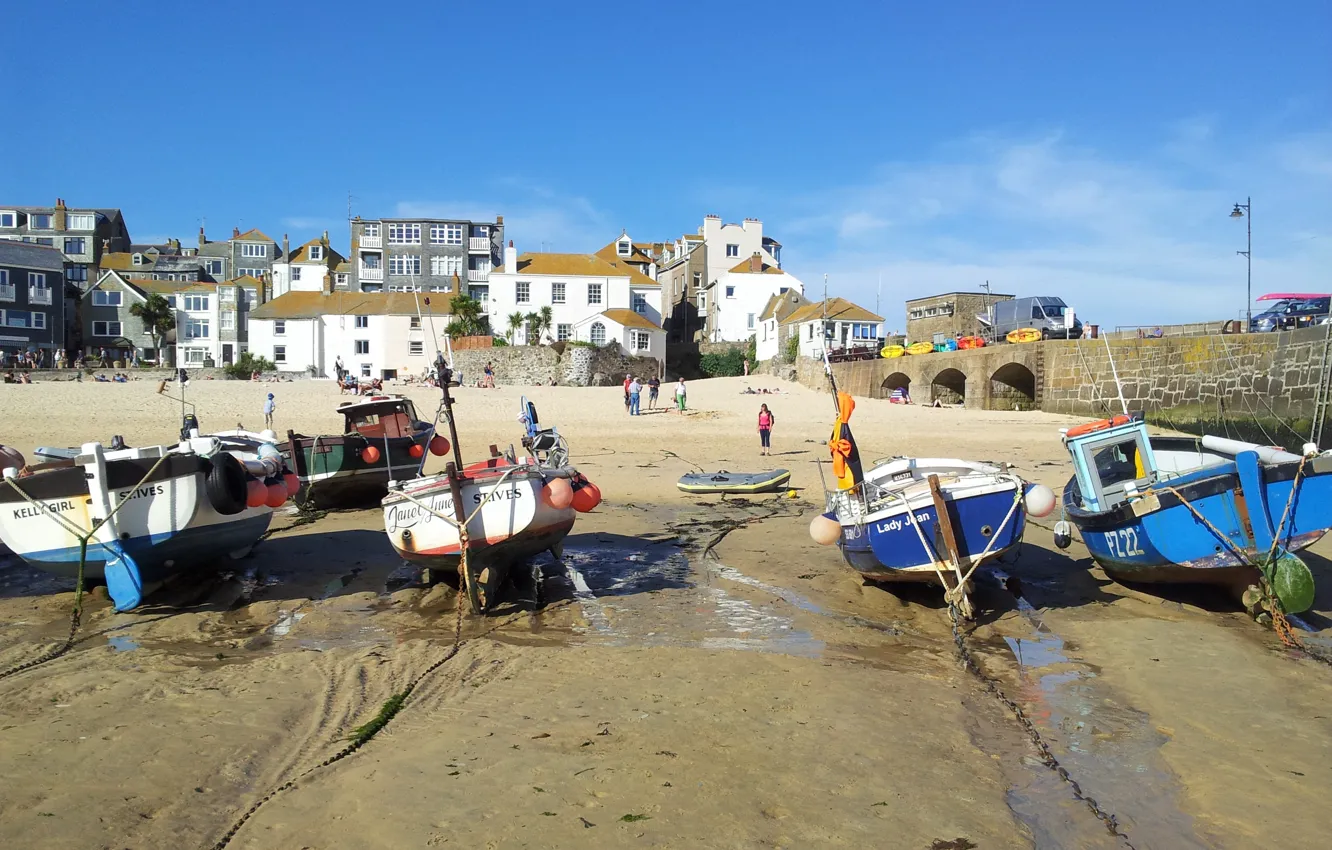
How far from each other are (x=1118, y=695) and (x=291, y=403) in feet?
105

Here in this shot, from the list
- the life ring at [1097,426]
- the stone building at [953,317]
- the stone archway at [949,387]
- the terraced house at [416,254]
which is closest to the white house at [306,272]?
the terraced house at [416,254]

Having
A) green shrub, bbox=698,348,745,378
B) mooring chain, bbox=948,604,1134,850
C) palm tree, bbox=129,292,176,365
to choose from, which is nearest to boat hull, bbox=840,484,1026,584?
mooring chain, bbox=948,604,1134,850

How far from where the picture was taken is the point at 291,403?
34.0 metres

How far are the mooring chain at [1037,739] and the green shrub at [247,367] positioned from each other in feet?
149

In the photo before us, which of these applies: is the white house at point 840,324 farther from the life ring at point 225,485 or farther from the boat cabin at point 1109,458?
the life ring at point 225,485

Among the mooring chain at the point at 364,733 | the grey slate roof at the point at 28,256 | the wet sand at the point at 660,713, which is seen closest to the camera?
the mooring chain at the point at 364,733

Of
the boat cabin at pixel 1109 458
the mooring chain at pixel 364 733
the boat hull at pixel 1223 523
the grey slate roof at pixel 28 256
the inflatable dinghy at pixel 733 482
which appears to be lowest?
the mooring chain at pixel 364 733

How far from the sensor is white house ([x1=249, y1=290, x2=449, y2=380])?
2141 inches

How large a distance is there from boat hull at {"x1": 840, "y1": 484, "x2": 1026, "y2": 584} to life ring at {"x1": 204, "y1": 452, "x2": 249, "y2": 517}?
7.34m

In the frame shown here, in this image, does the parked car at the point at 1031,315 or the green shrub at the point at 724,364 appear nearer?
the parked car at the point at 1031,315

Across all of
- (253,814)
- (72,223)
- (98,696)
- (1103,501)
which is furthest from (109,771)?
(72,223)

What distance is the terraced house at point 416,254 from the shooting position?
64250 mm

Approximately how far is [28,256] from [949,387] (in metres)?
58.3

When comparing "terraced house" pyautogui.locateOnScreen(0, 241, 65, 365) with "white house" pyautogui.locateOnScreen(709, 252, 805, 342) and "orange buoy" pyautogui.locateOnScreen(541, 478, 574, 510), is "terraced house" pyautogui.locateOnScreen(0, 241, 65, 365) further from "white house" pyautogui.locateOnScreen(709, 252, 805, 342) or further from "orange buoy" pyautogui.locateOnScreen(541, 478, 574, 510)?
"orange buoy" pyautogui.locateOnScreen(541, 478, 574, 510)
